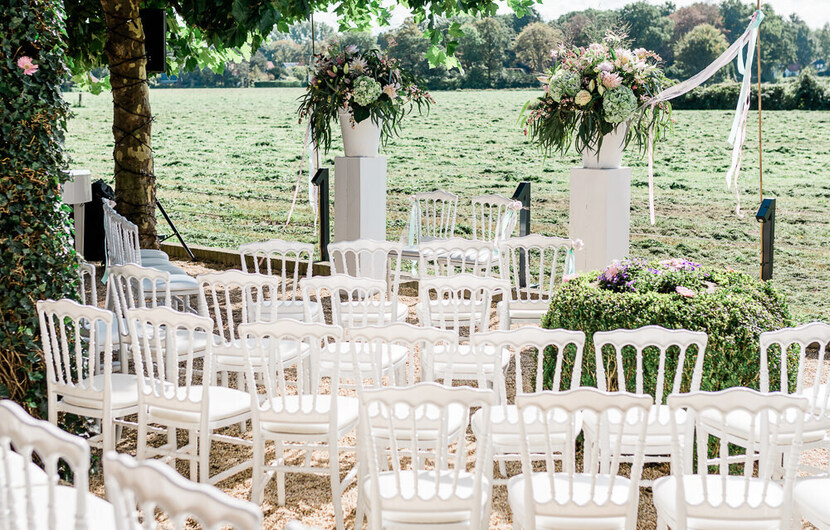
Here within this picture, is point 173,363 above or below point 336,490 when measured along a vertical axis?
above

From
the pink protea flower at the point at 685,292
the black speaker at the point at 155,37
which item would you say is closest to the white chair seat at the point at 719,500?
the pink protea flower at the point at 685,292

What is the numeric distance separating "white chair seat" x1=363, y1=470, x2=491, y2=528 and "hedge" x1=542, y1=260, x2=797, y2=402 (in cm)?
135

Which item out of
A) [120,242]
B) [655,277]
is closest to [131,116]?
[120,242]

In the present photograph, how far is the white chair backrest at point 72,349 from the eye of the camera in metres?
3.22

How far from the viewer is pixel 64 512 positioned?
2.36 m

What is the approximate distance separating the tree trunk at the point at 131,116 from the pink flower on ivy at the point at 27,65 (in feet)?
9.65

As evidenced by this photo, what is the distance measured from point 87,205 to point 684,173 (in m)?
7.40

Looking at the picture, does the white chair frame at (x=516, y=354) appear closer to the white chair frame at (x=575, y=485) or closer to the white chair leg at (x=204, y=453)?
the white chair frame at (x=575, y=485)

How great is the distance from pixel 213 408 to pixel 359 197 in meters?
4.05

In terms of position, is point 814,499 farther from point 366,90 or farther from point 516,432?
point 366,90

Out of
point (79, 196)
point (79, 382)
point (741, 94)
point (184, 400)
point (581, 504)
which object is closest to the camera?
point (581, 504)

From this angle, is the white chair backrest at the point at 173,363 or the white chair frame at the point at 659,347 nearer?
the white chair frame at the point at 659,347

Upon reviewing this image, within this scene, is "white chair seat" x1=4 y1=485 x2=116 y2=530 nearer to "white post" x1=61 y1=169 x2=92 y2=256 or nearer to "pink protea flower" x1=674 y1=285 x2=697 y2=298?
"pink protea flower" x1=674 y1=285 x2=697 y2=298

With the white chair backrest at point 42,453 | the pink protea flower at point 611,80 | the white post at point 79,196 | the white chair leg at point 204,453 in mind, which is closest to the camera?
the white chair backrest at point 42,453
